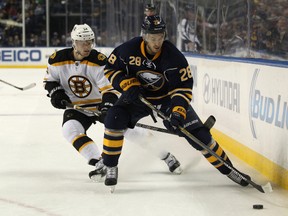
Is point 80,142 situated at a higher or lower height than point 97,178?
higher

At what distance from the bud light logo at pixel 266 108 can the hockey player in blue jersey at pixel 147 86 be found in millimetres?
403

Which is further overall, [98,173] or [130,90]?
[98,173]

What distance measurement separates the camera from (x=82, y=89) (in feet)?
13.6

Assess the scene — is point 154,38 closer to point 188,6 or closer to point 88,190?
point 88,190

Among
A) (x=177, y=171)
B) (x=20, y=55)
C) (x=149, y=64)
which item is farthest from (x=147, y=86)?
(x=20, y=55)

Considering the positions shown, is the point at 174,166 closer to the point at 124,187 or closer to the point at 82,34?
the point at 124,187

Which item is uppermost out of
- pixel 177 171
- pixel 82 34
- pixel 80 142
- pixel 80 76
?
pixel 82 34

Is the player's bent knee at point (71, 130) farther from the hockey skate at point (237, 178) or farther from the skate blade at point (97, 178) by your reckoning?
the hockey skate at point (237, 178)

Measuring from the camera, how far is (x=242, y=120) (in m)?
4.51

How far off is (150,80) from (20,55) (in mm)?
12558

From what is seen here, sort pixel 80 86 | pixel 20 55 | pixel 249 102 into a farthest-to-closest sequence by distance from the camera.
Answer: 1. pixel 20 55
2. pixel 249 102
3. pixel 80 86

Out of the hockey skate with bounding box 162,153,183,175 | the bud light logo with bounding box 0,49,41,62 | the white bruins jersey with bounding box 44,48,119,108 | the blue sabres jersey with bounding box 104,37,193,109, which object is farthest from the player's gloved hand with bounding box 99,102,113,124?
the bud light logo with bounding box 0,49,41,62

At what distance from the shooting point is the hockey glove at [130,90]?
3.52 meters

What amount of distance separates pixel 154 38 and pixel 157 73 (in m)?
0.26
